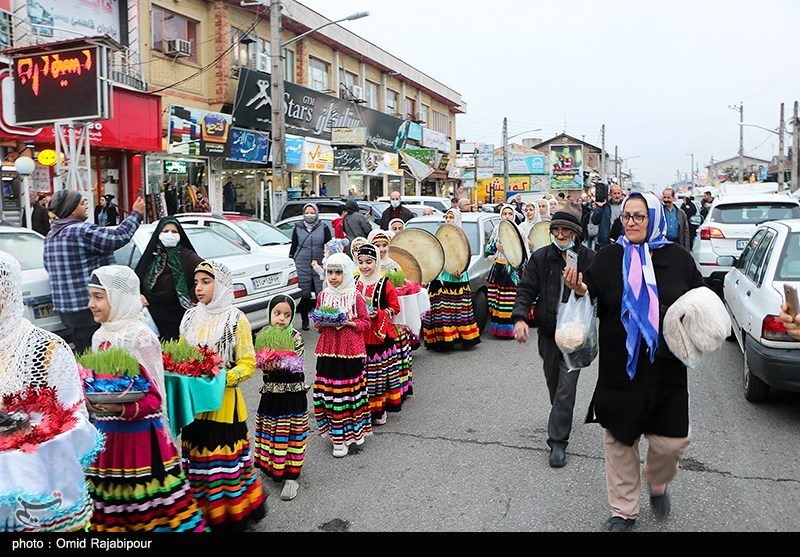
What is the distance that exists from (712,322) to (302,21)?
79.5ft

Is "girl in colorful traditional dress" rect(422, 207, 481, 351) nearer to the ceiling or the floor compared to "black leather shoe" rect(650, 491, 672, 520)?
nearer to the ceiling

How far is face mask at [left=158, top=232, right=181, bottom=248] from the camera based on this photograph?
222 inches

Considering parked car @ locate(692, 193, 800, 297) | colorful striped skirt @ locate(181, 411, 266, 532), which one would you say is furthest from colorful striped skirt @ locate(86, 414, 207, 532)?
parked car @ locate(692, 193, 800, 297)

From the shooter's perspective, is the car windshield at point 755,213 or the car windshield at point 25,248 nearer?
the car windshield at point 25,248

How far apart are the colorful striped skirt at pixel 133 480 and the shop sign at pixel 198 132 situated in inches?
653

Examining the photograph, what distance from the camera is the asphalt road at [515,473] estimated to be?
4152 mm

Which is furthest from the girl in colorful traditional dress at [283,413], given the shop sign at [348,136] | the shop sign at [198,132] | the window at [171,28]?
the shop sign at [348,136]

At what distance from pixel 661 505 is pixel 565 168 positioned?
68801 mm

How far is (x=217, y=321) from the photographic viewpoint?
166 inches

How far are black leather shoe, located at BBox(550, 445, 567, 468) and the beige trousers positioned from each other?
1051mm

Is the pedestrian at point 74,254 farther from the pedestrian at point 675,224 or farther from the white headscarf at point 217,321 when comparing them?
the pedestrian at point 675,224

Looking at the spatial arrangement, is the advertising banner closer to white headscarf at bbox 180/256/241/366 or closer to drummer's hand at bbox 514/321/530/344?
drummer's hand at bbox 514/321/530/344

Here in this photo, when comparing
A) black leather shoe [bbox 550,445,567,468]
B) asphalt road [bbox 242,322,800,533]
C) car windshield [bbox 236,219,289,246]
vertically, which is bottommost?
asphalt road [bbox 242,322,800,533]

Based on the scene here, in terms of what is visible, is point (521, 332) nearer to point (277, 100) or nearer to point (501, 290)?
point (501, 290)
